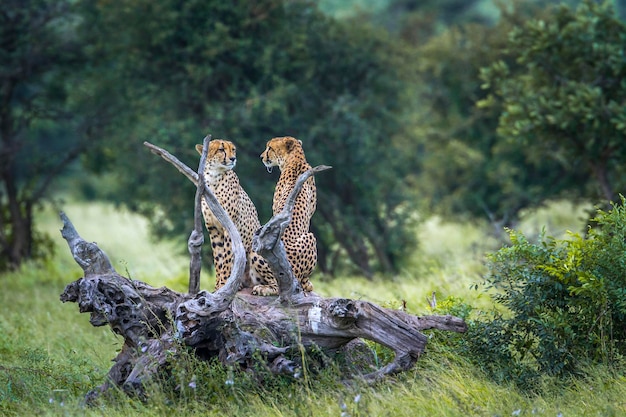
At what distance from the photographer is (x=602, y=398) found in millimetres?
5457

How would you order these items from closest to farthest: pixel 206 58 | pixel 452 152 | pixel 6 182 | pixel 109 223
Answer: pixel 206 58, pixel 6 182, pixel 452 152, pixel 109 223

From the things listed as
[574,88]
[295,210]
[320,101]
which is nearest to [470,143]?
[320,101]

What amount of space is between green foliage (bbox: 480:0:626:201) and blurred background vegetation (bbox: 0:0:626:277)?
3 centimetres

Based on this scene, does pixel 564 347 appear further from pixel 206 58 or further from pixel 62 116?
pixel 62 116

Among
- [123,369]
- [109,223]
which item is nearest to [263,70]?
→ [123,369]

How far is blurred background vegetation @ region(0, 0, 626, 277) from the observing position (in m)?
11.3

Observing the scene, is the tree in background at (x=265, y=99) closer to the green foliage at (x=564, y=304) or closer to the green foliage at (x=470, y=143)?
the green foliage at (x=470, y=143)

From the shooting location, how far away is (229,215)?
21.9 ft

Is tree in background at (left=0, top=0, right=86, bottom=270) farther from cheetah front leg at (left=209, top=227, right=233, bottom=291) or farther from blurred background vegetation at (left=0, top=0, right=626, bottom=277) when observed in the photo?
cheetah front leg at (left=209, top=227, right=233, bottom=291)

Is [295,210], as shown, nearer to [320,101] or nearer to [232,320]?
[232,320]

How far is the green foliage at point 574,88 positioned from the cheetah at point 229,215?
494cm

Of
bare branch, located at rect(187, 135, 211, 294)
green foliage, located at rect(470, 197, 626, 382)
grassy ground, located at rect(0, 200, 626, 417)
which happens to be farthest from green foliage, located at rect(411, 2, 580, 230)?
bare branch, located at rect(187, 135, 211, 294)

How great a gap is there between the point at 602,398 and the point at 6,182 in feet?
35.9

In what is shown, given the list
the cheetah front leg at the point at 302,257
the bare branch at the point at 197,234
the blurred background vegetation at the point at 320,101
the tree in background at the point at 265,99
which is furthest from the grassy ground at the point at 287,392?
the tree in background at the point at 265,99
